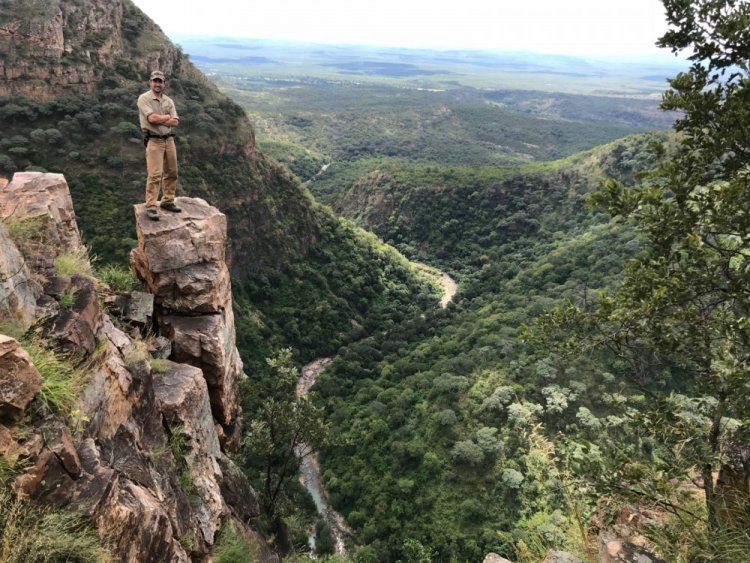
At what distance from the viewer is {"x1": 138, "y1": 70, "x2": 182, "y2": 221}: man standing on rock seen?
40.0 ft

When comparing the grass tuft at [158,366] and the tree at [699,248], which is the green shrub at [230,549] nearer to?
the grass tuft at [158,366]

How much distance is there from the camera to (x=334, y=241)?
223 feet

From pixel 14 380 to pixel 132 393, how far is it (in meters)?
3.51

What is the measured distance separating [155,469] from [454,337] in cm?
5020

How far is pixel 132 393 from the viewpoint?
9133 millimetres

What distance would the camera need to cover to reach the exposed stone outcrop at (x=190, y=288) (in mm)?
13102

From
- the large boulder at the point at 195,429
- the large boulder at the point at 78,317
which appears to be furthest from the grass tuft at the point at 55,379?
the large boulder at the point at 195,429

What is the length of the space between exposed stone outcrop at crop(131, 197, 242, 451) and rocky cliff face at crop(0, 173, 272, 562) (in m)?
0.04

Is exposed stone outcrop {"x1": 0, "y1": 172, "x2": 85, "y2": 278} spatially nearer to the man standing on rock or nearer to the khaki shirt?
the man standing on rock

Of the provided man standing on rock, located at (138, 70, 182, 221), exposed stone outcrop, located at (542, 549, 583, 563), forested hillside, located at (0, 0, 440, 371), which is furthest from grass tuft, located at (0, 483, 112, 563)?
forested hillside, located at (0, 0, 440, 371)

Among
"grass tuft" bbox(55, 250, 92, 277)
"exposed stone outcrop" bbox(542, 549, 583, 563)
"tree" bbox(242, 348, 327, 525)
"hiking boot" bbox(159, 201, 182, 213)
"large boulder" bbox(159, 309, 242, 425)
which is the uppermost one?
"hiking boot" bbox(159, 201, 182, 213)

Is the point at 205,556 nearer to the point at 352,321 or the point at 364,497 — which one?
the point at 364,497

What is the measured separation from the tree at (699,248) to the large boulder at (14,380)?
27.8 feet

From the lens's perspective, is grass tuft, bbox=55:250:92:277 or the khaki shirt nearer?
grass tuft, bbox=55:250:92:277
